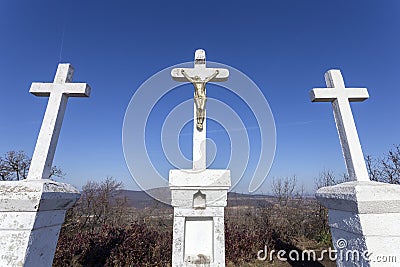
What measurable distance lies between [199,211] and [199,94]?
6.32ft

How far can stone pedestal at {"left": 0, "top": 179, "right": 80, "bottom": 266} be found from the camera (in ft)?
7.50

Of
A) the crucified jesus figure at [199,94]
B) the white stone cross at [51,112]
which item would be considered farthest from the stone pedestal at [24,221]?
the crucified jesus figure at [199,94]

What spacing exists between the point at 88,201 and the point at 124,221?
1.48m

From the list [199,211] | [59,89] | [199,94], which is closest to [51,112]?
[59,89]

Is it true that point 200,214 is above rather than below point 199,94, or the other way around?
below

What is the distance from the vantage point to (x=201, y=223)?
11.1ft

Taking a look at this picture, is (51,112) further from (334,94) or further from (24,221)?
(334,94)

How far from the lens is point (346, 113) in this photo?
3527mm

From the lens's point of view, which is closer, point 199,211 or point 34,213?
point 34,213

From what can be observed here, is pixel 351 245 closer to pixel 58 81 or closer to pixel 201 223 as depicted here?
pixel 201 223

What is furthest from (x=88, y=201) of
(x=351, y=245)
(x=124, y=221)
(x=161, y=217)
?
(x=351, y=245)

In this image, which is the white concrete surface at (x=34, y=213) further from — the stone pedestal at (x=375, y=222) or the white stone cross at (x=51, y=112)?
the stone pedestal at (x=375, y=222)

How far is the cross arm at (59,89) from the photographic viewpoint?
3482 millimetres

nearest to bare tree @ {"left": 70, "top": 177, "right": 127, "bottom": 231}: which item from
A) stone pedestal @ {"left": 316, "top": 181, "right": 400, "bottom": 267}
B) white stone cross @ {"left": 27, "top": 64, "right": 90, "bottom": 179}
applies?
white stone cross @ {"left": 27, "top": 64, "right": 90, "bottom": 179}
